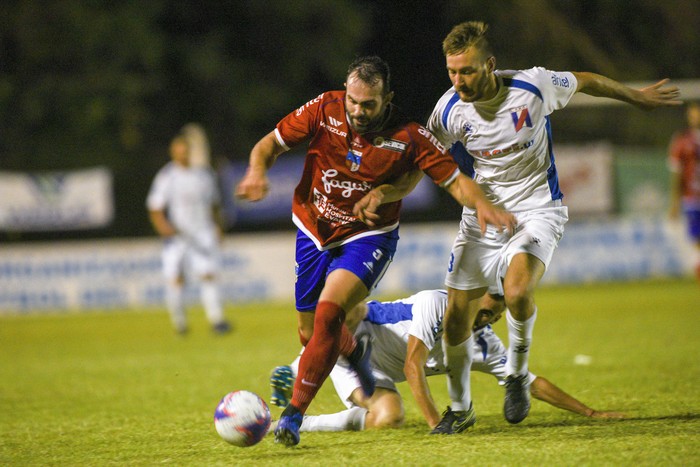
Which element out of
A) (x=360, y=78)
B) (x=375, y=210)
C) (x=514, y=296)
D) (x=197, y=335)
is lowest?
(x=197, y=335)

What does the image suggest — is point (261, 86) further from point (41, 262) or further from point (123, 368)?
point (123, 368)

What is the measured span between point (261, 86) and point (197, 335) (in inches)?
546

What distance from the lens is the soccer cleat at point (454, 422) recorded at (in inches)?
221

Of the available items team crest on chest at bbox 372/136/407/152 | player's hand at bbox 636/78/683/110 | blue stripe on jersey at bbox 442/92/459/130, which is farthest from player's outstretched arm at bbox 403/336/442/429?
player's hand at bbox 636/78/683/110

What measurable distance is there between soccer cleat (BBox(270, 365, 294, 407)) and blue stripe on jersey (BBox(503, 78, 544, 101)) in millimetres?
2244

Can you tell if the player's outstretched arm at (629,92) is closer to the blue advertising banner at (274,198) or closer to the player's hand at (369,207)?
the player's hand at (369,207)

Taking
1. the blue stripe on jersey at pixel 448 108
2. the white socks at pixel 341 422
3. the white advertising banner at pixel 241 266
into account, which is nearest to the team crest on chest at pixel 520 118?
the blue stripe on jersey at pixel 448 108

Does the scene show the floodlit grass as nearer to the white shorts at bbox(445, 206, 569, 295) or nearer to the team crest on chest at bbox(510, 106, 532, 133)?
the white shorts at bbox(445, 206, 569, 295)

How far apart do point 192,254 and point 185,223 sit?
17.3 inches

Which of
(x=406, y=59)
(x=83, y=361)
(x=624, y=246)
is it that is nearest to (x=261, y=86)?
(x=406, y=59)

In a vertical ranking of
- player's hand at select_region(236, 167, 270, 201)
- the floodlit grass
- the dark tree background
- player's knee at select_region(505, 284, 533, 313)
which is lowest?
the floodlit grass

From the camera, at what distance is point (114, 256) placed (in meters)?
17.1

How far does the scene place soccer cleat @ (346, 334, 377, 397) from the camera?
6.21 m

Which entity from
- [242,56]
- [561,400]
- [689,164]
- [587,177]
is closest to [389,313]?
[561,400]
